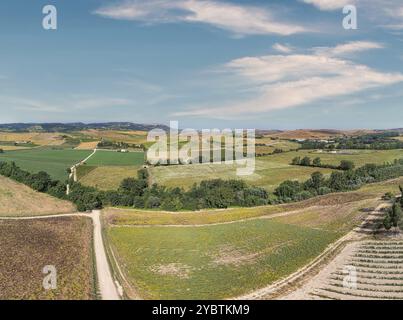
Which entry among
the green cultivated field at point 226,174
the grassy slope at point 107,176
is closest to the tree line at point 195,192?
the green cultivated field at point 226,174

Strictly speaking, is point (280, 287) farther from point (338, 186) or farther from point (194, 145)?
point (194, 145)

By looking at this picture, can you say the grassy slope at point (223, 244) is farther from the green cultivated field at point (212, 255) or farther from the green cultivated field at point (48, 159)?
the green cultivated field at point (48, 159)

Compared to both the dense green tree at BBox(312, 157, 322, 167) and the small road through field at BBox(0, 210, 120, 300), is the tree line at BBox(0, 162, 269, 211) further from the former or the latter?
the dense green tree at BBox(312, 157, 322, 167)

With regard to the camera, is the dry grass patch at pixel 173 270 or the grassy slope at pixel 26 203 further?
the grassy slope at pixel 26 203

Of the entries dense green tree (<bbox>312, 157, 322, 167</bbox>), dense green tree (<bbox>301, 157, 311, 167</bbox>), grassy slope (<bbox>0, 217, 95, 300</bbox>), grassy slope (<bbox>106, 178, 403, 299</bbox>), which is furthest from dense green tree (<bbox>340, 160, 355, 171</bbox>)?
grassy slope (<bbox>0, 217, 95, 300</bbox>)

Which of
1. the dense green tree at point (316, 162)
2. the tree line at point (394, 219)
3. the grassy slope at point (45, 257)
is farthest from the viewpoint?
the dense green tree at point (316, 162)


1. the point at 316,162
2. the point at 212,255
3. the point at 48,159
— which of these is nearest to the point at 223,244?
the point at 212,255

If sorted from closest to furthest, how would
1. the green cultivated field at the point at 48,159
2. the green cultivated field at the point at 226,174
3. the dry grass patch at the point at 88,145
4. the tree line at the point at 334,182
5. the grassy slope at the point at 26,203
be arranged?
the grassy slope at the point at 26,203
the tree line at the point at 334,182
the green cultivated field at the point at 226,174
the green cultivated field at the point at 48,159
the dry grass patch at the point at 88,145
